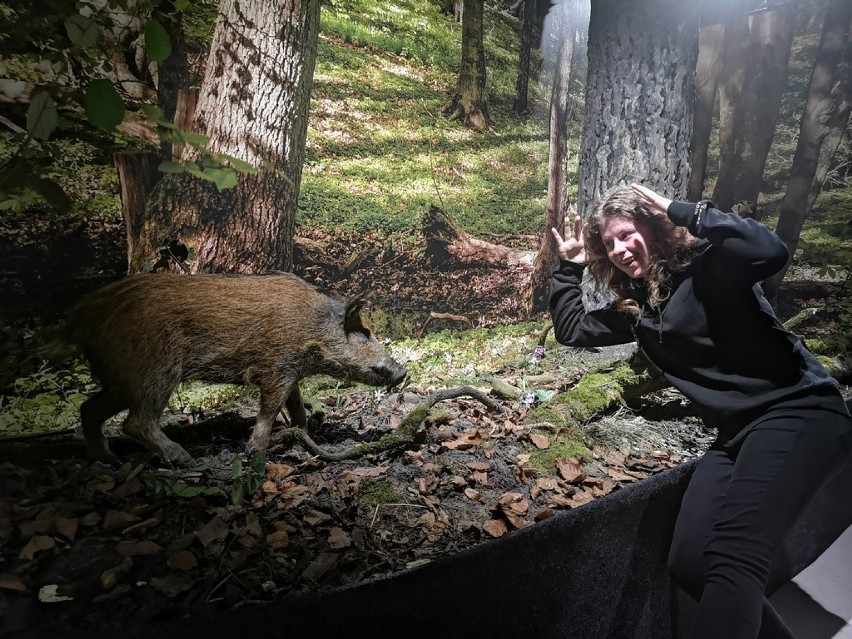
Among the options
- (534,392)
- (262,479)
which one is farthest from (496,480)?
(262,479)

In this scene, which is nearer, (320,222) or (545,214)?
(320,222)

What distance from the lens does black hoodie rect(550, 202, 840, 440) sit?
1965 mm

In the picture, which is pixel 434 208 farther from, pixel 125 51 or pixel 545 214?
pixel 125 51

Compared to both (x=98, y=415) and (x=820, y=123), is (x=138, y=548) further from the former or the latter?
(x=820, y=123)

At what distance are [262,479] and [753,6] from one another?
328 cm

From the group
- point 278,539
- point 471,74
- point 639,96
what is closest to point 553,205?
point 639,96

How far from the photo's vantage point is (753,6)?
276 cm

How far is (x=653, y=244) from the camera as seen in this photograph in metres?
2.21

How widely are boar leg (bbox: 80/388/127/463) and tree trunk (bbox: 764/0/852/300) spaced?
11.5 ft

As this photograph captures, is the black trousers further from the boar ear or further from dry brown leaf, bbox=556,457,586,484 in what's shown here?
the boar ear

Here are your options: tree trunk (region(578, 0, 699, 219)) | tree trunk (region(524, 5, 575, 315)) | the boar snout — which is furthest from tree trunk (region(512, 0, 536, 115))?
the boar snout

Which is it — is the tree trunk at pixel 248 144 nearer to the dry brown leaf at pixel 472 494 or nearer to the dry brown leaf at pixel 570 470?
the dry brown leaf at pixel 472 494

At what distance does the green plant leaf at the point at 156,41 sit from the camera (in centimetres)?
140

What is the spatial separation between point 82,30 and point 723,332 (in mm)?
2400
